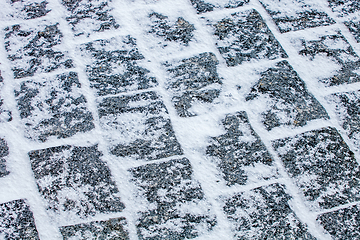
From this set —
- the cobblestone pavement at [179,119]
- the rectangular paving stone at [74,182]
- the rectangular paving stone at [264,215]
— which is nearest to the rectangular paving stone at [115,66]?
the cobblestone pavement at [179,119]

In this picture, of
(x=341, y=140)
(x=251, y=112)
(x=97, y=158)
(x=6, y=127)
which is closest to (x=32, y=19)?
(x=6, y=127)

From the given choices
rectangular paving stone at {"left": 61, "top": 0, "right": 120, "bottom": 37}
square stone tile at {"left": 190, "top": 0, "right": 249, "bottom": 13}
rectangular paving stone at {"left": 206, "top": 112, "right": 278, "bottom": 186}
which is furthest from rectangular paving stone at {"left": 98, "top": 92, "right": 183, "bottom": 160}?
square stone tile at {"left": 190, "top": 0, "right": 249, "bottom": 13}

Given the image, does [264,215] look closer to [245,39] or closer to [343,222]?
[343,222]

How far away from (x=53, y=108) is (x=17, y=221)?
1.24 ft

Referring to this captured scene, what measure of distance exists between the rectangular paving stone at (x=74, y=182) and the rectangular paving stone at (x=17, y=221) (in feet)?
0.19

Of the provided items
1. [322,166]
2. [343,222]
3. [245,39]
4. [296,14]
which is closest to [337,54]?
[296,14]

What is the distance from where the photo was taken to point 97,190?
3.45 ft

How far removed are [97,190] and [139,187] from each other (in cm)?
12

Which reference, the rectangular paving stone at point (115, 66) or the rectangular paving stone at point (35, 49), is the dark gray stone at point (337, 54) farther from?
the rectangular paving stone at point (35, 49)

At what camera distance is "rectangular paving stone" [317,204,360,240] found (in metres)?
1.00

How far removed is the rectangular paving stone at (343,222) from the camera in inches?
39.3

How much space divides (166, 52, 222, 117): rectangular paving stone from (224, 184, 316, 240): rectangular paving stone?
1.07 ft

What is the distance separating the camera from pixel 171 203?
1.04m

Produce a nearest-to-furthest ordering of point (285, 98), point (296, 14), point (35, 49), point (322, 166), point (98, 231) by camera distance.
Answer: point (98, 231), point (322, 166), point (285, 98), point (35, 49), point (296, 14)
